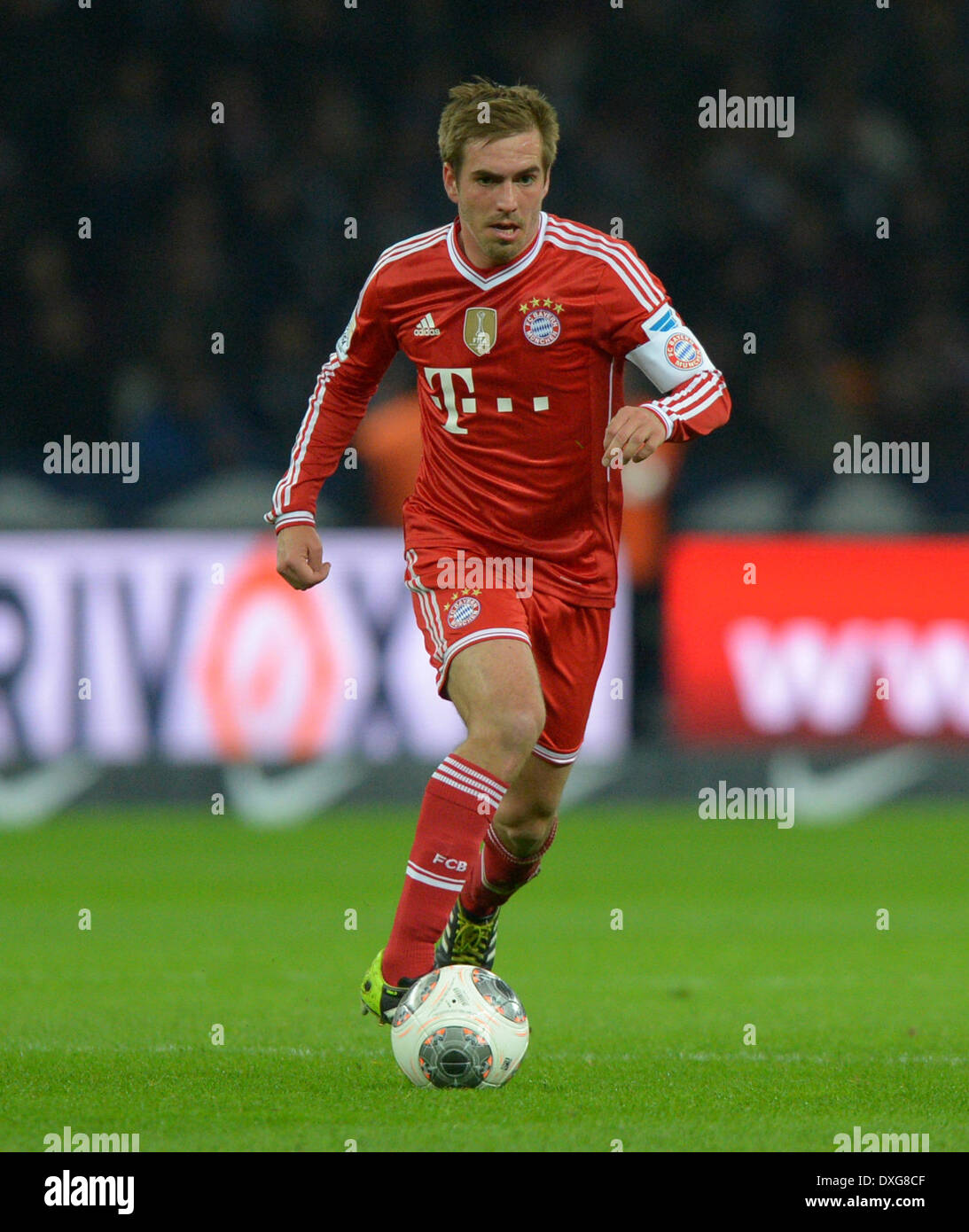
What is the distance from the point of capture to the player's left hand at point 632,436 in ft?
15.5

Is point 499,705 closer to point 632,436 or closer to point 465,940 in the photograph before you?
point 632,436

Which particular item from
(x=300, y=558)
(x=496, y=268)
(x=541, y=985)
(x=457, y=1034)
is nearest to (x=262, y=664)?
(x=541, y=985)

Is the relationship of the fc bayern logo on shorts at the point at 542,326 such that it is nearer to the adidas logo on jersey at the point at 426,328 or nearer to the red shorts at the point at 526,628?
the adidas logo on jersey at the point at 426,328

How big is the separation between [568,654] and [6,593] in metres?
5.31


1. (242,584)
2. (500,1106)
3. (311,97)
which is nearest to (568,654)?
(500,1106)

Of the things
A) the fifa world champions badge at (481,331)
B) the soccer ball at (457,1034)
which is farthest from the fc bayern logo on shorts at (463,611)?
the soccer ball at (457,1034)

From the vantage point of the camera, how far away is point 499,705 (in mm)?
4828

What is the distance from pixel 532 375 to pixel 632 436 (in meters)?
0.55

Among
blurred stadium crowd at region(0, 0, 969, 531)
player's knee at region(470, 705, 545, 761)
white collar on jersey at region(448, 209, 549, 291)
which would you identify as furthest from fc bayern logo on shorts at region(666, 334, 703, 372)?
blurred stadium crowd at region(0, 0, 969, 531)

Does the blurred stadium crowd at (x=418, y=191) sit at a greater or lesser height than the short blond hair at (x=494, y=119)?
greater

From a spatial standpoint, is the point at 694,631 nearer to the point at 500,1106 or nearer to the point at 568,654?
the point at 568,654

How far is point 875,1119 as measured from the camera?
424cm

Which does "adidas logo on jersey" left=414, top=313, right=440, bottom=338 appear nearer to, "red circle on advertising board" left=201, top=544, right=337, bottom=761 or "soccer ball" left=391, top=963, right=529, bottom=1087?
"soccer ball" left=391, top=963, right=529, bottom=1087

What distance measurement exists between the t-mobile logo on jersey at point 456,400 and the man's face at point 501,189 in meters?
0.30
